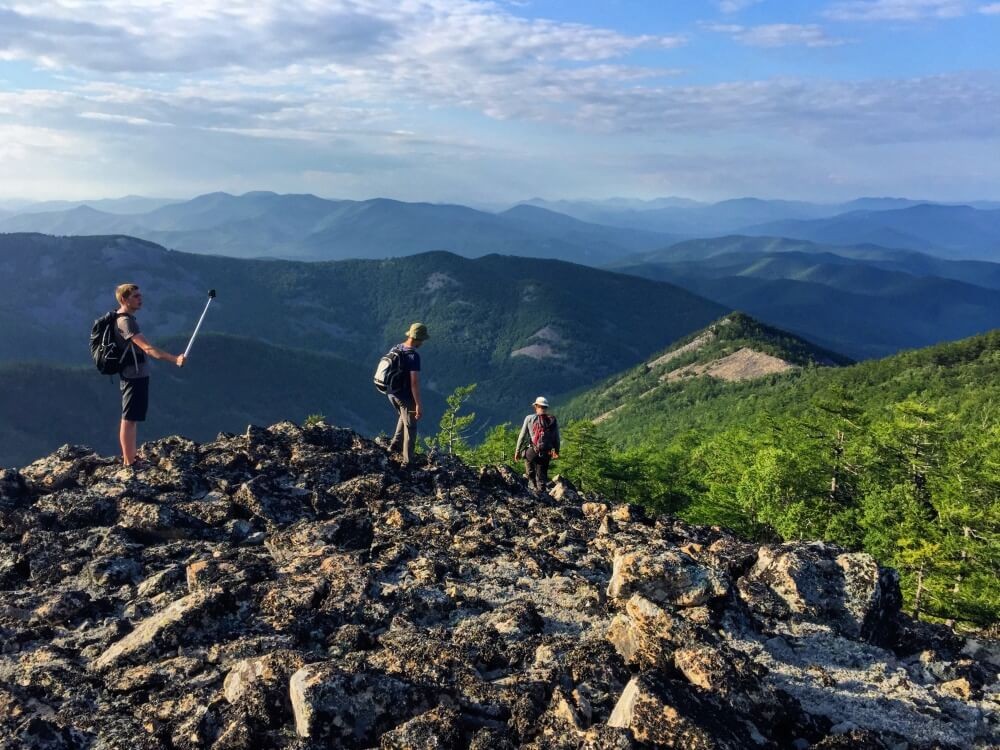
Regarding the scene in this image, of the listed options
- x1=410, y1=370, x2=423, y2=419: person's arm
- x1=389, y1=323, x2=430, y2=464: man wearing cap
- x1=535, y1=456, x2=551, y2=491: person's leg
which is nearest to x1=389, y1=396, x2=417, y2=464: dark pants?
x1=389, y1=323, x2=430, y2=464: man wearing cap

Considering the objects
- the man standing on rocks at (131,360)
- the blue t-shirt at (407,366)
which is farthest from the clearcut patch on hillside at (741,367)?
the man standing on rocks at (131,360)

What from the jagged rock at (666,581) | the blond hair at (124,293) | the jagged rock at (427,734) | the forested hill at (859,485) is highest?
the blond hair at (124,293)

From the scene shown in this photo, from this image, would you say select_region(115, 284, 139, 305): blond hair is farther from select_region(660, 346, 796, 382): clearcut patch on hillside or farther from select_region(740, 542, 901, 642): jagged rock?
select_region(660, 346, 796, 382): clearcut patch on hillside

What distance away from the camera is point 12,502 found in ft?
45.1

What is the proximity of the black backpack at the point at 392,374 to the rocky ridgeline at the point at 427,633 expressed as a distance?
3193 mm

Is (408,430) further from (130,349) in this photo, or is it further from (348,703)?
(348,703)

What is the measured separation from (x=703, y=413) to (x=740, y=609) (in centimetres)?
13689

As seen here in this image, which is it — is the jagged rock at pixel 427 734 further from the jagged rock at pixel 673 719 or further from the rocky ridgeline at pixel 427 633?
the jagged rock at pixel 673 719

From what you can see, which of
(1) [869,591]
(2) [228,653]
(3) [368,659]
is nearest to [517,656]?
(3) [368,659]

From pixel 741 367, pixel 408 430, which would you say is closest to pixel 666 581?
pixel 408 430

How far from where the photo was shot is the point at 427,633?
8.94m

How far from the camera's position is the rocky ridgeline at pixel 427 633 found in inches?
265

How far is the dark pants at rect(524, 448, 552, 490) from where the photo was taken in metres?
19.0

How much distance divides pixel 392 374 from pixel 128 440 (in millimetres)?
6415
